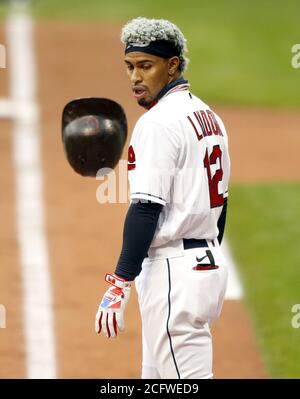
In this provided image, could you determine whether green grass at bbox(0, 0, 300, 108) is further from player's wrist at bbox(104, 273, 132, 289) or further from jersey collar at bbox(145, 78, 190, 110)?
player's wrist at bbox(104, 273, 132, 289)

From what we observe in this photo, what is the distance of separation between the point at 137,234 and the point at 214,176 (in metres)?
0.52

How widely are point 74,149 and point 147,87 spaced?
0.65 metres

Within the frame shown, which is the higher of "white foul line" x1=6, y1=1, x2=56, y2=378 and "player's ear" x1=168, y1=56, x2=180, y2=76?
"player's ear" x1=168, y1=56, x2=180, y2=76

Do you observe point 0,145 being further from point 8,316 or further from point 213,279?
point 213,279

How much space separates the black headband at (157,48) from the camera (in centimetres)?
532

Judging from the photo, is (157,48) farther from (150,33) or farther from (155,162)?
(155,162)

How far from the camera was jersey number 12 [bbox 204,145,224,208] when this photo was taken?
534 cm

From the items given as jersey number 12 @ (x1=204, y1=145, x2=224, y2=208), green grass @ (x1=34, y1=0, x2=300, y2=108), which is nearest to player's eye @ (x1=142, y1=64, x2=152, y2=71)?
jersey number 12 @ (x1=204, y1=145, x2=224, y2=208)

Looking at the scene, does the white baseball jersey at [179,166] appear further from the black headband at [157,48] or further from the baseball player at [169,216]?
the black headband at [157,48]

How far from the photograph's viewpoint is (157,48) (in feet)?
17.5

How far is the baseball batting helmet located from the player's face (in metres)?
0.47

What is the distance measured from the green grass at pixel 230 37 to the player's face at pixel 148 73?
34.8 feet

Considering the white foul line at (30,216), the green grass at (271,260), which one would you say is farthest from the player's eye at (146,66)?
A: the green grass at (271,260)

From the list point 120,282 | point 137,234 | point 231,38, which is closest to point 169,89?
point 137,234
